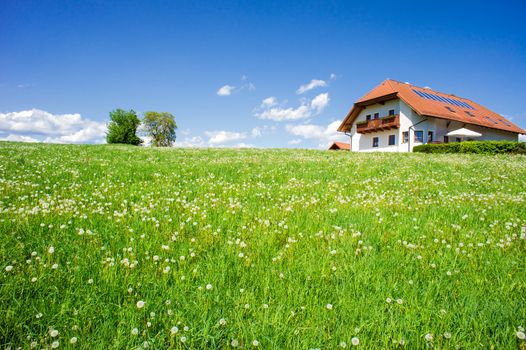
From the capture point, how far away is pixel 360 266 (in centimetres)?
305

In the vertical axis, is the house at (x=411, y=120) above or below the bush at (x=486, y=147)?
above

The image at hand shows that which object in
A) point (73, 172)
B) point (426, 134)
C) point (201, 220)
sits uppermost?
point (426, 134)

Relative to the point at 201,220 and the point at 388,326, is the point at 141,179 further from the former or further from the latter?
the point at 388,326

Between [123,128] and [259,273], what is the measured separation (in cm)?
8605

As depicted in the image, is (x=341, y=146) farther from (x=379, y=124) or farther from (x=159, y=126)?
(x=159, y=126)

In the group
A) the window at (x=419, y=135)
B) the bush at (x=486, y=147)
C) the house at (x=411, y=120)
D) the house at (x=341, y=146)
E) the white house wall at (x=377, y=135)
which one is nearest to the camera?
the bush at (x=486, y=147)

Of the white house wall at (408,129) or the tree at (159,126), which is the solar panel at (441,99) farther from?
the tree at (159,126)

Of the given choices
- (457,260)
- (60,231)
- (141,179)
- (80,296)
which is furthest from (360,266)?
(141,179)

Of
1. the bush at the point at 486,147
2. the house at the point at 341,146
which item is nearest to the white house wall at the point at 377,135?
the house at the point at 341,146

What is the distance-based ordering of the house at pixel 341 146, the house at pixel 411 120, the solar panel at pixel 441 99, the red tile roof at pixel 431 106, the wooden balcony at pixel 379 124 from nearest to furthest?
the red tile roof at pixel 431 106, the house at pixel 411 120, the wooden balcony at pixel 379 124, the solar panel at pixel 441 99, the house at pixel 341 146

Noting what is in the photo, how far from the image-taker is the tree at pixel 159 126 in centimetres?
8350

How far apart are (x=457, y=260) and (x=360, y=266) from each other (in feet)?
4.16

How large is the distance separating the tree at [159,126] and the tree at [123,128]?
11.5 feet

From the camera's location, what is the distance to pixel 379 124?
127 feet
